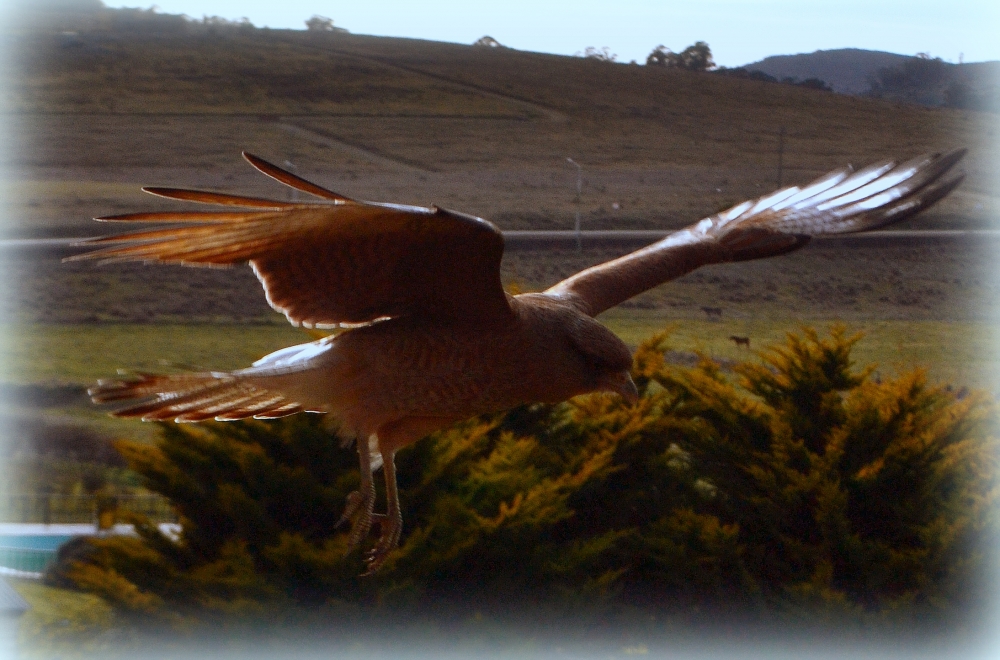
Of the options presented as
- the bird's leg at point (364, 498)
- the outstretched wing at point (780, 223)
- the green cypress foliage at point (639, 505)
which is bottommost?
the green cypress foliage at point (639, 505)

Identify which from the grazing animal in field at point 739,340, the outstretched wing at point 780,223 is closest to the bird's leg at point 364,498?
the outstretched wing at point 780,223

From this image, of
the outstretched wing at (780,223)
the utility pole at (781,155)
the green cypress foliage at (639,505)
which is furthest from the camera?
the utility pole at (781,155)

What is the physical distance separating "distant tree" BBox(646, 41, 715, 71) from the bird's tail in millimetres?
3143

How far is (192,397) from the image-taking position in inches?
49.8

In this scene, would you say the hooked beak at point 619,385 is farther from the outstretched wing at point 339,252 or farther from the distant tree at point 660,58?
the distant tree at point 660,58

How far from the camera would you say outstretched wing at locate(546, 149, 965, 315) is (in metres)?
1.68

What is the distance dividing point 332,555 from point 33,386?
6.20 ft

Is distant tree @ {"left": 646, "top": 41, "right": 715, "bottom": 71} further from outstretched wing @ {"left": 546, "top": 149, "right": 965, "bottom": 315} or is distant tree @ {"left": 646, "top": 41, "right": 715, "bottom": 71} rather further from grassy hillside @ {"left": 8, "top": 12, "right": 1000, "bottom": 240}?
outstretched wing @ {"left": 546, "top": 149, "right": 965, "bottom": 315}

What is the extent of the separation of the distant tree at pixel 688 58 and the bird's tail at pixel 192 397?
3143mm

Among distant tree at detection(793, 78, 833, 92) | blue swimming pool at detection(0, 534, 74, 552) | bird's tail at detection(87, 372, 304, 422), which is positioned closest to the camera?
bird's tail at detection(87, 372, 304, 422)

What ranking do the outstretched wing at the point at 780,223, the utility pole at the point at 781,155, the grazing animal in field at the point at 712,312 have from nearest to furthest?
the outstretched wing at the point at 780,223, the utility pole at the point at 781,155, the grazing animal in field at the point at 712,312

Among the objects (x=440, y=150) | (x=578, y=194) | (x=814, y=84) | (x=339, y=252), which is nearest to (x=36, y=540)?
(x=440, y=150)

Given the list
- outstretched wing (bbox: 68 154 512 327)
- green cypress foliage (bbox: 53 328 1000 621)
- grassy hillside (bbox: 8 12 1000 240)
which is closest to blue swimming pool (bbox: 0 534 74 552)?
green cypress foliage (bbox: 53 328 1000 621)

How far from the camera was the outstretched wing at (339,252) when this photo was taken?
41.8 inches
